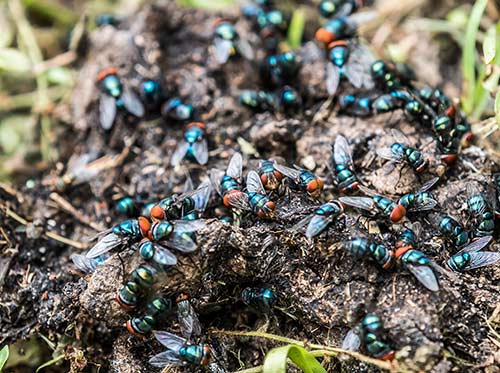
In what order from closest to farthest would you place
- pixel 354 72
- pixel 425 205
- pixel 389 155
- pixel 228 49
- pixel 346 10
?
1. pixel 425 205
2. pixel 389 155
3. pixel 354 72
4. pixel 228 49
5. pixel 346 10

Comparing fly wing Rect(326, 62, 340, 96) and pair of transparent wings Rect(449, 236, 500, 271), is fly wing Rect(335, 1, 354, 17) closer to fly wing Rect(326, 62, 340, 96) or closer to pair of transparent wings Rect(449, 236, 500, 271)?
fly wing Rect(326, 62, 340, 96)

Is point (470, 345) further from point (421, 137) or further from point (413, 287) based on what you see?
point (421, 137)

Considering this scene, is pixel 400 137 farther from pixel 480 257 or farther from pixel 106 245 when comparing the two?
pixel 106 245

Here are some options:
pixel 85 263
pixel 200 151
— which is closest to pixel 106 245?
pixel 85 263

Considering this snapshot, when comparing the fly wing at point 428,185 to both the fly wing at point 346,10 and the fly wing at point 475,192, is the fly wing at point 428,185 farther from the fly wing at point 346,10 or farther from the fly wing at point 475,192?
the fly wing at point 346,10

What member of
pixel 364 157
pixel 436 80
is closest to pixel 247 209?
pixel 364 157

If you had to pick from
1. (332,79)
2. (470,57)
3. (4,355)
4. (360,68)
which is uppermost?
(470,57)

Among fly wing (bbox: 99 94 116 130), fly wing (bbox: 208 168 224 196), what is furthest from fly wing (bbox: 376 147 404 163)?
fly wing (bbox: 99 94 116 130)
